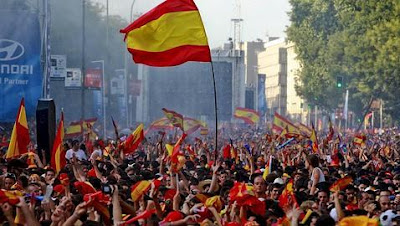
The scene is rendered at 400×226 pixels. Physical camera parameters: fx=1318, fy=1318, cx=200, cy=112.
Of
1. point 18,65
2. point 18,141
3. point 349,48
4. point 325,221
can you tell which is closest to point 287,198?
point 325,221

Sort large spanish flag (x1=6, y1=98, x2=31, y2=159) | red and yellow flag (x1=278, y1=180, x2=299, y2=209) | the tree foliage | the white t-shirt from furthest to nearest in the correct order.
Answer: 1. the tree foliage
2. the white t-shirt
3. large spanish flag (x1=6, y1=98, x2=31, y2=159)
4. red and yellow flag (x1=278, y1=180, x2=299, y2=209)

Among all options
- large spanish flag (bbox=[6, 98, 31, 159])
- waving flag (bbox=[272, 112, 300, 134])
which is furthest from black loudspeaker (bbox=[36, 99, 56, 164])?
waving flag (bbox=[272, 112, 300, 134])

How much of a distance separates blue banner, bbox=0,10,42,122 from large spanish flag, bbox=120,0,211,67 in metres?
16.7

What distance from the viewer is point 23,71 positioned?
35.1m

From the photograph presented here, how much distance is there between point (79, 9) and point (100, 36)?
22.1 ft

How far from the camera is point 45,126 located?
22891 millimetres

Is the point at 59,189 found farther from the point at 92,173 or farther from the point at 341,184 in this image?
the point at 92,173

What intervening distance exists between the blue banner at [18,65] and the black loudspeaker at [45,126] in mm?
11724

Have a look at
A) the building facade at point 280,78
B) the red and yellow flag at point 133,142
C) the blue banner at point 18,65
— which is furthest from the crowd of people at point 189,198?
the building facade at point 280,78

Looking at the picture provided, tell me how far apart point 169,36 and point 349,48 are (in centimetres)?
5421

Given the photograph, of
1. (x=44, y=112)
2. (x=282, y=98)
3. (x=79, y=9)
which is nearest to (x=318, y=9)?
(x=79, y=9)

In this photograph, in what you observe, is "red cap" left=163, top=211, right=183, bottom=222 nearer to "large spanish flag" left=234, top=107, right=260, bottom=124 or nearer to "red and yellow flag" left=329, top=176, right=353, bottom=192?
"red and yellow flag" left=329, top=176, right=353, bottom=192

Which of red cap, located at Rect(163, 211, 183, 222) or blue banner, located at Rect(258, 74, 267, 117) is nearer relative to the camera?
red cap, located at Rect(163, 211, 183, 222)

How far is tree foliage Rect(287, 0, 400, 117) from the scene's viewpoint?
66938 millimetres
